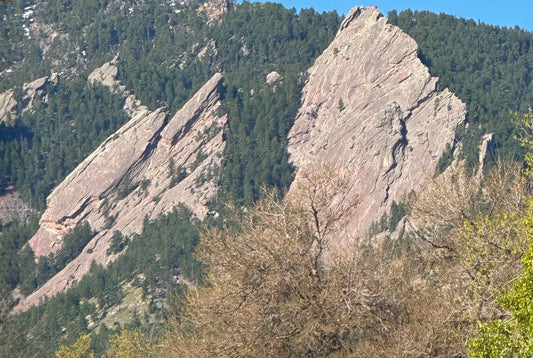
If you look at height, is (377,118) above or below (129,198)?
below

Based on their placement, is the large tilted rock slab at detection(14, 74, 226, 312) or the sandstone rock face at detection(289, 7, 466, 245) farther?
the large tilted rock slab at detection(14, 74, 226, 312)

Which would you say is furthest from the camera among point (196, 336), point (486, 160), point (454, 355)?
point (486, 160)

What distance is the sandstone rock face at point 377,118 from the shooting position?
160m

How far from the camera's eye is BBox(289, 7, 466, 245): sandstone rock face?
524 feet

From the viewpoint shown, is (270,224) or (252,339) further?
(270,224)

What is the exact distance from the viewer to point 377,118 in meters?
172

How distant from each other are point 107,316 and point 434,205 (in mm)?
126911

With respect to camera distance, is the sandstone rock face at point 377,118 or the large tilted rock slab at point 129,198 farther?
the large tilted rock slab at point 129,198

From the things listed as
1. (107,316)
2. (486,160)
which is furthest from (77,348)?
(486,160)

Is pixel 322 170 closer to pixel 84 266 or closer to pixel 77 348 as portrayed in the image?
pixel 77 348

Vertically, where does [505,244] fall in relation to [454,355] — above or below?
above

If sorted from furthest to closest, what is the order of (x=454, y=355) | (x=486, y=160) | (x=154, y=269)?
(x=154, y=269), (x=486, y=160), (x=454, y=355)

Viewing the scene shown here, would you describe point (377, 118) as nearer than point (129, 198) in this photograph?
Yes

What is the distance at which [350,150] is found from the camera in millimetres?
169750
